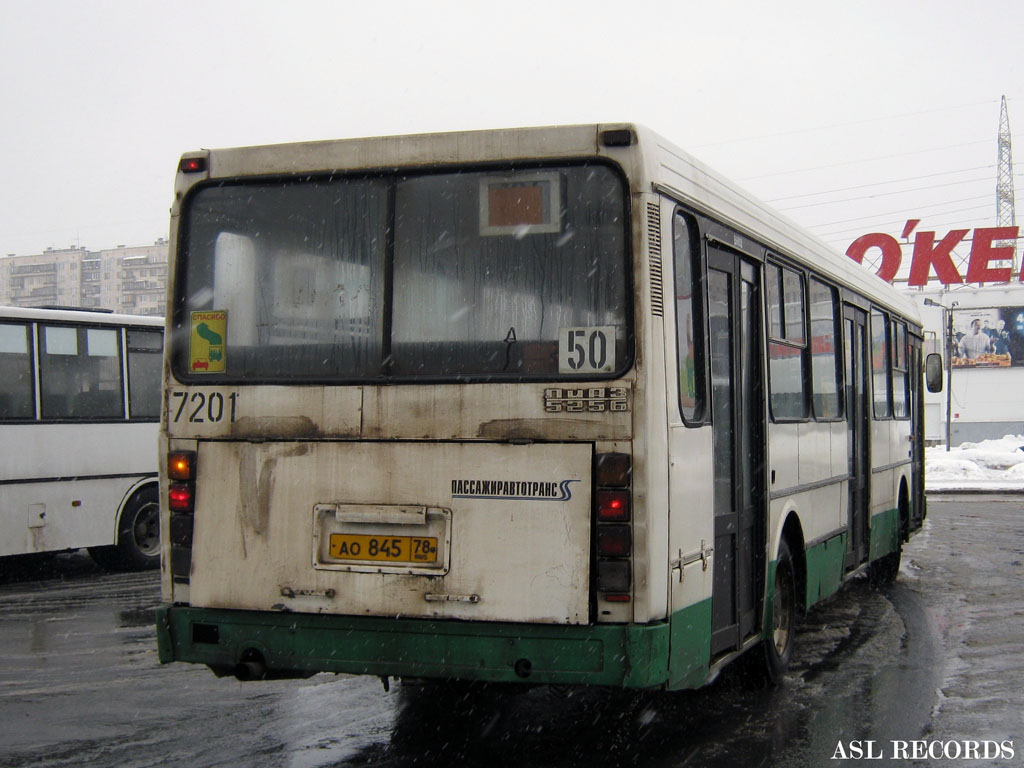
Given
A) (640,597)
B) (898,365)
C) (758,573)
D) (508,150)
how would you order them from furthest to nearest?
(898,365)
(758,573)
(508,150)
(640,597)

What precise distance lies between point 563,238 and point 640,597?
1.60 meters

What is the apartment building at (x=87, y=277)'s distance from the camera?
12088cm

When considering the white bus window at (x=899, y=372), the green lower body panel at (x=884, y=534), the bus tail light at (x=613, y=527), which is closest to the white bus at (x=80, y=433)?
the green lower body panel at (x=884, y=534)

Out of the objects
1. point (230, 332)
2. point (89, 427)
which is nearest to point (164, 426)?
point (230, 332)

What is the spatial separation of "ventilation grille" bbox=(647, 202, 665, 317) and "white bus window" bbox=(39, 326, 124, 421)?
870 cm

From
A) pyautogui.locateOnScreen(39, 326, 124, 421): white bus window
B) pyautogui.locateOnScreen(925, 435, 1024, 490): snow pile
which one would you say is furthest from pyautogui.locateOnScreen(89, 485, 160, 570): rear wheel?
pyautogui.locateOnScreen(925, 435, 1024, 490): snow pile

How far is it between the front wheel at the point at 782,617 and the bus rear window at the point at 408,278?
8.69ft

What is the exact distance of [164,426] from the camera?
602cm

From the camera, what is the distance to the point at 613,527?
17.1ft

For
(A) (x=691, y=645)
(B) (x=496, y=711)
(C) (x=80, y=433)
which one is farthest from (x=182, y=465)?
(C) (x=80, y=433)

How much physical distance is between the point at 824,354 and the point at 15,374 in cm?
787

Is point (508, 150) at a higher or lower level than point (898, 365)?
higher

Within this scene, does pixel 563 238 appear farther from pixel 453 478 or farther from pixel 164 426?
pixel 164 426

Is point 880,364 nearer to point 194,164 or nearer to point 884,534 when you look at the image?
point 884,534
